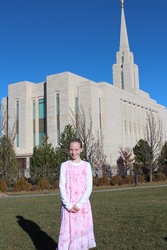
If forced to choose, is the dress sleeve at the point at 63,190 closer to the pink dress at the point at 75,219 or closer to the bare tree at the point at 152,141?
the pink dress at the point at 75,219

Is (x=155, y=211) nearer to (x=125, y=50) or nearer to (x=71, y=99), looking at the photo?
(x=71, y=99)

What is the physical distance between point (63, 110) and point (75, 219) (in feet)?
133

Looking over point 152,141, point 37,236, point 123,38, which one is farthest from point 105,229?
point 123,38

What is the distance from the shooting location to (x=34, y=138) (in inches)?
1928

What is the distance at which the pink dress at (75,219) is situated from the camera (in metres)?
4.43

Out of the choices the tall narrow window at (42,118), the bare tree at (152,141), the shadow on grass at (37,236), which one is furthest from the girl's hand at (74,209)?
the tall narrow window at (42,118)

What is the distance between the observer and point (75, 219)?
447 centimetres

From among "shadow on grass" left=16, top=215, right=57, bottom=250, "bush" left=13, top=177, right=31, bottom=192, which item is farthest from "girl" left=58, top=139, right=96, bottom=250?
"bush" left=13, top=177, right=31, bottom=192

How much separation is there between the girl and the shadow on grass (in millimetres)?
1660

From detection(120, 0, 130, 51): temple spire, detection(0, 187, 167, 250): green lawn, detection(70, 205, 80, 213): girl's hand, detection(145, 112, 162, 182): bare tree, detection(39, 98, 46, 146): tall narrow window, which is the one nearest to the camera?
detection(70, 205, 80, 213): girl's hand

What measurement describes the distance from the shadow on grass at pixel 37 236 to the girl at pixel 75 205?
1.66 metres

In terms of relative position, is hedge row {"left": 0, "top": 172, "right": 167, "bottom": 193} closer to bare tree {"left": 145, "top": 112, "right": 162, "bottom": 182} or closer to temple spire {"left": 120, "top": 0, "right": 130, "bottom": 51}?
bare tree {"left": 145, "top": 112, "right": 162, "bottom": 182}

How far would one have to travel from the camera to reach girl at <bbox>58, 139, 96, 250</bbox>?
4.43 meters

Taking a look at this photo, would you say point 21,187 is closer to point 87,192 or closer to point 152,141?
point 87,192
